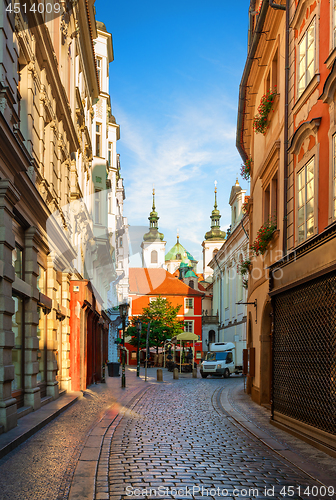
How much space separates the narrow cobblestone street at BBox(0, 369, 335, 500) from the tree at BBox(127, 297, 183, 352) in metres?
46.7

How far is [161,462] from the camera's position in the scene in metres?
7.85

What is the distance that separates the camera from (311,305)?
9.48 m

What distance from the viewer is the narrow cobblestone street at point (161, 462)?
6285mm

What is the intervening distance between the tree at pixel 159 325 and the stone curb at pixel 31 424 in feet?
145

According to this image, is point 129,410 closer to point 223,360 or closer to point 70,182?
point 70,182

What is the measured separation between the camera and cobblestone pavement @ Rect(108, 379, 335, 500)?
20.6 feet

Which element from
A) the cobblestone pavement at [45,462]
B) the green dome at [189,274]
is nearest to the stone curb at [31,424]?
the cobblestone pavement at [45,462]

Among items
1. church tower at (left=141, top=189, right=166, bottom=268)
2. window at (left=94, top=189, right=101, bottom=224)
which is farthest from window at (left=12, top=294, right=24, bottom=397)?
church tower at (left=141, top=189, right=166, bottom=268)

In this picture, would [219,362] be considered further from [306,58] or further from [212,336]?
[212,336]

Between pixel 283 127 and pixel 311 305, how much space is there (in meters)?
5.49

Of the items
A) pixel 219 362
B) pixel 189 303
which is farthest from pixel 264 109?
pixel 189 303

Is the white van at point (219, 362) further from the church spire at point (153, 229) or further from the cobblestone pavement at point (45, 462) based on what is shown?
the church spire at point (153, 229)

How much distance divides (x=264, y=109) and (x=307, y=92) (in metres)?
4.22

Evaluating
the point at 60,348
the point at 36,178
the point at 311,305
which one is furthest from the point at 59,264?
the point at 311,305
